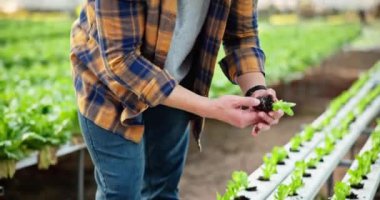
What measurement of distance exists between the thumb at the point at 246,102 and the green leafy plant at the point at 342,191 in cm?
94

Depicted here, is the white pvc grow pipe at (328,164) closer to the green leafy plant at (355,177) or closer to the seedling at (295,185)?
the seedling at (295,185)

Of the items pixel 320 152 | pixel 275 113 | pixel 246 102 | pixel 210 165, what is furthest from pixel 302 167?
pixel 210 165

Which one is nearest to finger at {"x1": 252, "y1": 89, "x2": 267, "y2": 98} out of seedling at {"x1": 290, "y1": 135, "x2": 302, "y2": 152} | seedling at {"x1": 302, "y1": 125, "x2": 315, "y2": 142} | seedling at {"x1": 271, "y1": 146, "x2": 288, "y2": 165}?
seedling at {"x1": 271, "y1": 146, "x2": 288, "y2": 165}

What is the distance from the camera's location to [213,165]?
5.29m

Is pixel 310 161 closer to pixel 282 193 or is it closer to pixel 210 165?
pixel 282 193

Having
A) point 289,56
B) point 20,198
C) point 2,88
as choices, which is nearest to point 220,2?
point 20,198

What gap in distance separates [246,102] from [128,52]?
376 mm

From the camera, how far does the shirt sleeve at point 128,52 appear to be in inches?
72.8

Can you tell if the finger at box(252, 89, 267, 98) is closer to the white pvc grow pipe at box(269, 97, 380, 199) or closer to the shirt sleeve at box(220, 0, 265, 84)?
the shirt sleeve at box(220, 0, 265, 84)

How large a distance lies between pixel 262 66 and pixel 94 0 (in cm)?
64

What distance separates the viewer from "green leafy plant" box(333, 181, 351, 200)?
104 inches

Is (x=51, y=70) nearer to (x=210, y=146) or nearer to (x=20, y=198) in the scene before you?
(x=210, y=146)

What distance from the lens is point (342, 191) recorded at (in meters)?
2.68

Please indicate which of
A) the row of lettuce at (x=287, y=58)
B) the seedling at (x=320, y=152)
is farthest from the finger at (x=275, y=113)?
the row of lettuce at (x=287, y=58)
